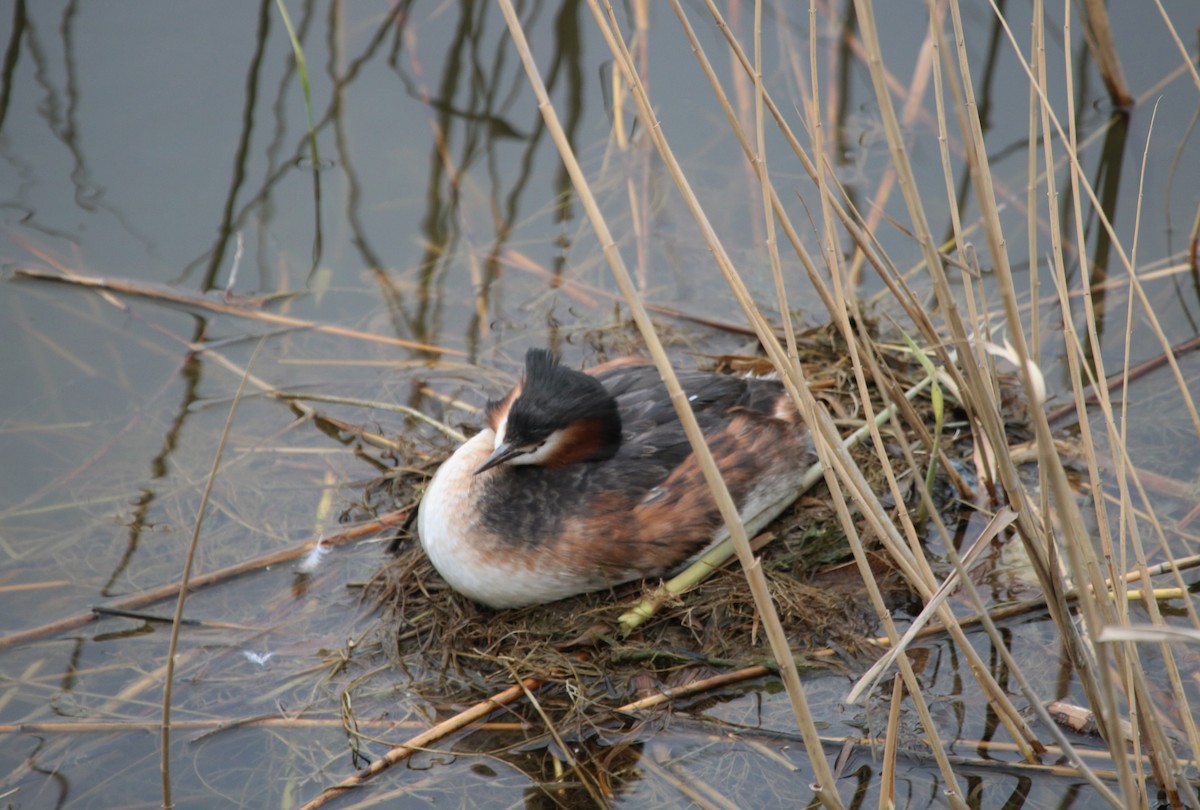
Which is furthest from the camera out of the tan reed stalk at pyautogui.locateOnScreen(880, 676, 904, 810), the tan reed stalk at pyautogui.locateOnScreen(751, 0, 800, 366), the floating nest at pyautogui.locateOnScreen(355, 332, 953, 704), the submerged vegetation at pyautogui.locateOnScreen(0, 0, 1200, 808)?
the floating nest at pyautogui.locateOnScreen(355, 332, 953, 704)

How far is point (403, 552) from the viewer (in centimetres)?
446

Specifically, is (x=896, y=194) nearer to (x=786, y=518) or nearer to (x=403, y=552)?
(x=786, y=518)

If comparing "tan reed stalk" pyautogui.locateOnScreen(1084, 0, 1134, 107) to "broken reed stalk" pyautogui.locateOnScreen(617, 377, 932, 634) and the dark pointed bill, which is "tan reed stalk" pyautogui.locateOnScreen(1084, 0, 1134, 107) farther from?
the dark pointed bill

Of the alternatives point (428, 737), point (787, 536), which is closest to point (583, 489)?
point (787, 536)

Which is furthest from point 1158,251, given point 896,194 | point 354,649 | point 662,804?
point 354,649

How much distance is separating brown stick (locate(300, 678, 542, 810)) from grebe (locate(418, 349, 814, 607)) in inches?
15.1

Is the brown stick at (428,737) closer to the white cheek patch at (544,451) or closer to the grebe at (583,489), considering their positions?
the grebe at (583,489)

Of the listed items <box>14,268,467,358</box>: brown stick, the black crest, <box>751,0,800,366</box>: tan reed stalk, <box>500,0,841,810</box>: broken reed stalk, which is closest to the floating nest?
the black crest

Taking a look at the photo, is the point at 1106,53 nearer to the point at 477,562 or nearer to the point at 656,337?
the point at 477,562

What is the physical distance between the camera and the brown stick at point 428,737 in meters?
3.56

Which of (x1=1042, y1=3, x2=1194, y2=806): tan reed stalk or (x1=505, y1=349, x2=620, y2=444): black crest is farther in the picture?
(x1=505, y1=349, x2=620, y2=444): black crest

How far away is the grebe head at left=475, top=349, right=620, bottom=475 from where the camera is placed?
3967mm

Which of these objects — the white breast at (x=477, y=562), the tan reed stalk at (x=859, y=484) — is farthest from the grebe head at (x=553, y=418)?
the tan reed stalk at (x=859, y=484)

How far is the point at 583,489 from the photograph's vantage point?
4133 mm
